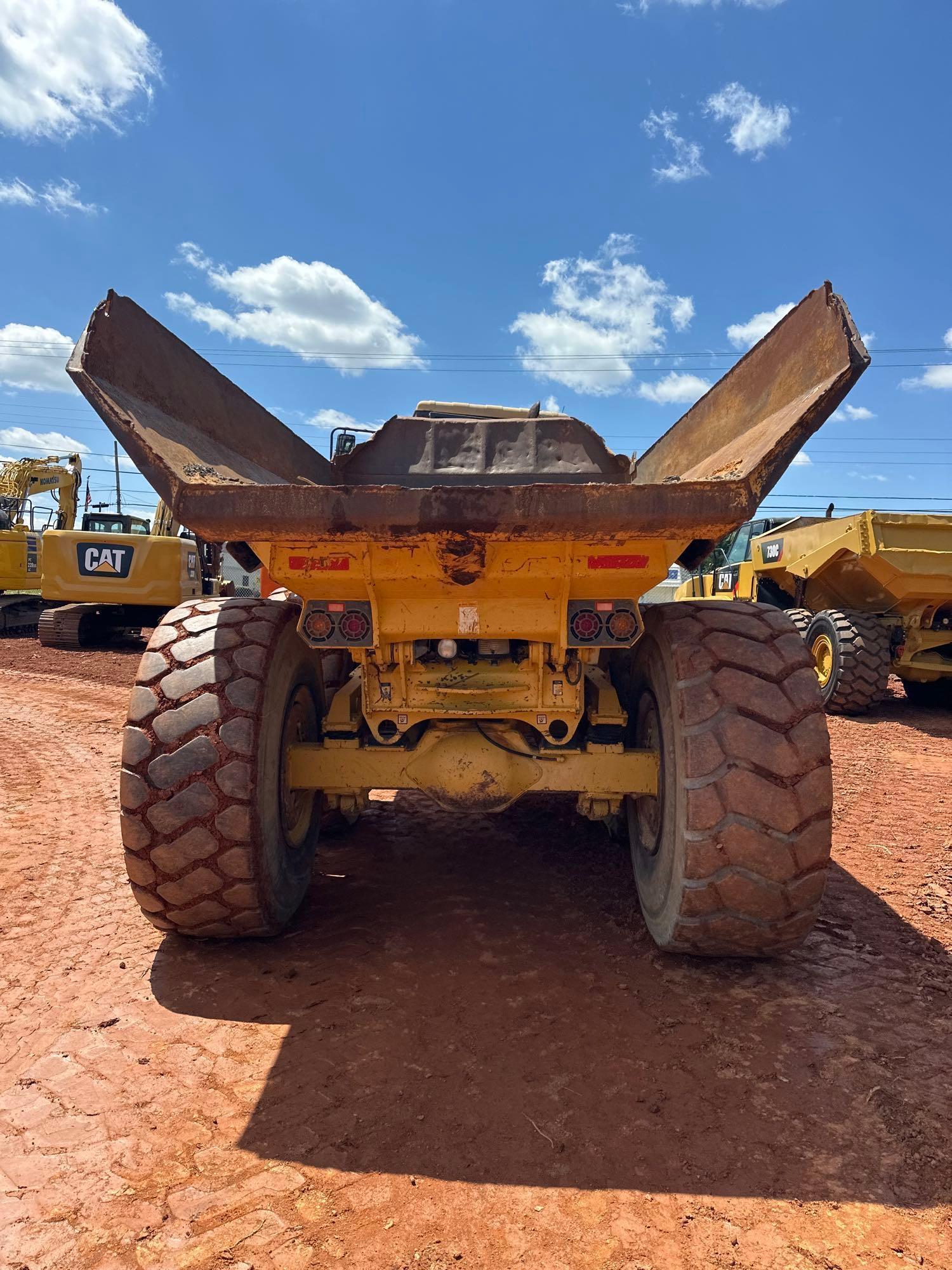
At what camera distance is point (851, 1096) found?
215cm

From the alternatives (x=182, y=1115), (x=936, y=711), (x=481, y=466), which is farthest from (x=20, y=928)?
(x=936, y=711)

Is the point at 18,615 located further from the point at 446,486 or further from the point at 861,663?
the point at 446,486

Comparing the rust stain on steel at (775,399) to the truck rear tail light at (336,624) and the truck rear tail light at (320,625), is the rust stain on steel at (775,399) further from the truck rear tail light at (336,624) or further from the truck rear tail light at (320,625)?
the truck rear tail light at (320,625)

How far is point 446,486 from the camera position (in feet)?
8.54

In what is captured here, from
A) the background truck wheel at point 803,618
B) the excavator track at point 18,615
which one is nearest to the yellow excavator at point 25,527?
the excavator track at point 18,615

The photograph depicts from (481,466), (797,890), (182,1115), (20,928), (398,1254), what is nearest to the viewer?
(398,1254)

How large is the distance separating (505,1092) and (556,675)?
142cm

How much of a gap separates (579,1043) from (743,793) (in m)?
0.95

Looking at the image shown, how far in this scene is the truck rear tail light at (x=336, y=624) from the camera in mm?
2764

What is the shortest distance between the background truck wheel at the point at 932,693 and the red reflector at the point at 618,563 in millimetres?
8876

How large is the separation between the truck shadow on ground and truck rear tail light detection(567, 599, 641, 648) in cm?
123

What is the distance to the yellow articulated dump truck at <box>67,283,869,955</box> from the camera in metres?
2.26

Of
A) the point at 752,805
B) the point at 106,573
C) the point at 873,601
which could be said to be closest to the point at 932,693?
the point at 873,601

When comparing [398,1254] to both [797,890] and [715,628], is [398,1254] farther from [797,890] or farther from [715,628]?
[715,628]
